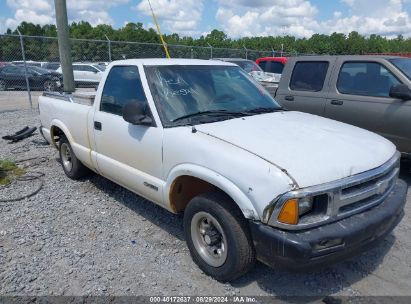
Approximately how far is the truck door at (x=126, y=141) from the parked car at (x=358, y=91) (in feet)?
11.2

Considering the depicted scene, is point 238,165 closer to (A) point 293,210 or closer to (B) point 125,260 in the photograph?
(A) point 293,210

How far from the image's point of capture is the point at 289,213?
8.17 ft

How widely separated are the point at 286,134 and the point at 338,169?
2.05 feet

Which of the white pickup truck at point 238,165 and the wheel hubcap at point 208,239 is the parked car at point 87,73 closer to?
the white pickup truck at point 238,165

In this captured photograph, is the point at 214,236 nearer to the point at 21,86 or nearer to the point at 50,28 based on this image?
the point at 21,86

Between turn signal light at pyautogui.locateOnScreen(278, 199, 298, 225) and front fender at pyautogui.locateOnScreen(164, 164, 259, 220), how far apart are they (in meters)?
0.18

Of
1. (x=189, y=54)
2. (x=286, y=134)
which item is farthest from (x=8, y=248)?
(x=189, y=54)

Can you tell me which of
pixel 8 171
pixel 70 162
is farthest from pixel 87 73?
pixel 70 162

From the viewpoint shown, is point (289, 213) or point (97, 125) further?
point (97, 125)

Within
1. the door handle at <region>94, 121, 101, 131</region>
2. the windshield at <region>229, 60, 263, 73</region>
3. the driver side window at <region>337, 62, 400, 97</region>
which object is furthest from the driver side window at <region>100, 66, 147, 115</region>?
the windshield at <region>229, 60, 263, 73</region>

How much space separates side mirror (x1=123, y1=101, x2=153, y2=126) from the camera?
11.2 ft

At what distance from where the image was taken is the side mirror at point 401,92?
508cm

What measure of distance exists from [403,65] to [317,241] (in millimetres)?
4231

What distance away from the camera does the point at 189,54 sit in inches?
776
